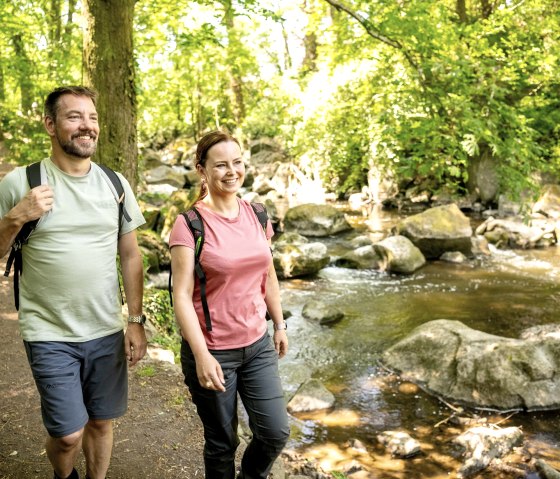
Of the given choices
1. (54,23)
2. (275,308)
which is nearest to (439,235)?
(54,23)

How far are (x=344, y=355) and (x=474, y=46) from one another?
504cm

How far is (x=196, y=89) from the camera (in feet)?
85.8

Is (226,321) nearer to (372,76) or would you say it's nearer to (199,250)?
(199,250)

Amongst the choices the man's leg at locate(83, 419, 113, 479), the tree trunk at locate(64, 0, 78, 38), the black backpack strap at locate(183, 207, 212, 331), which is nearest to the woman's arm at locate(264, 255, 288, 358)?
the black backpack strap at locate(183, 207, 212, 331)

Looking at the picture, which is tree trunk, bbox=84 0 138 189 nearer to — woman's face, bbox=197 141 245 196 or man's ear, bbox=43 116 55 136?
man's ear, bbox=43 116 55 136

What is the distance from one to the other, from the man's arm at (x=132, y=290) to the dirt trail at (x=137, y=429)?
3.68 feet

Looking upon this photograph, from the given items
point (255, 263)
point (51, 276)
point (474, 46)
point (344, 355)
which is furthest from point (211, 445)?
point (474, 46)

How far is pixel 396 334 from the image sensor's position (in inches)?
344

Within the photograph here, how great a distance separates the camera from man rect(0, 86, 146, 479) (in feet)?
8.14

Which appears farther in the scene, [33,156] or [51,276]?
[33,156]

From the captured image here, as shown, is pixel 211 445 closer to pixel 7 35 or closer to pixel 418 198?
pixel 7 35

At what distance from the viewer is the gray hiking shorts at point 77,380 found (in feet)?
8.19

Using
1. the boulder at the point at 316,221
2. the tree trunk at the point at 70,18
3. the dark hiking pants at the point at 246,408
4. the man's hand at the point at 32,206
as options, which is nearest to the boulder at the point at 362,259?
the boulder at the point at 316,221

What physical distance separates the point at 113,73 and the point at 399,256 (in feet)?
27.5
